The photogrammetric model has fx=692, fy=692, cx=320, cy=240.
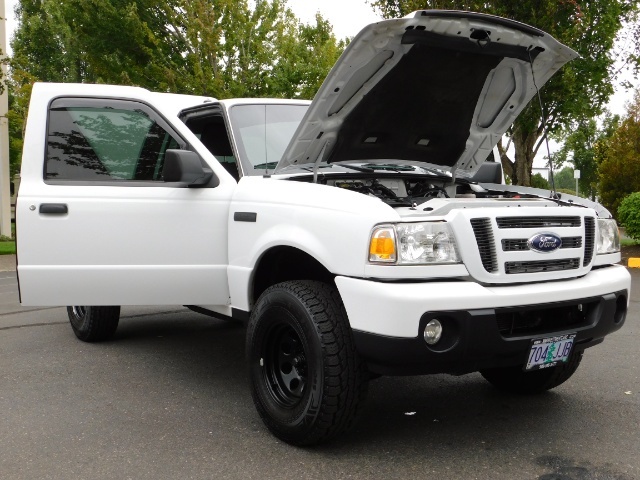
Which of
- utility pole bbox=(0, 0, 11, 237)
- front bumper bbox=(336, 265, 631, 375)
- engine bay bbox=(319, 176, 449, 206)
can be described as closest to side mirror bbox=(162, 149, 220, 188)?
engine bay bbox=(319, 176, 449, 206)

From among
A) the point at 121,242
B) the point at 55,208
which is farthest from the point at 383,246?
the point at 55,208

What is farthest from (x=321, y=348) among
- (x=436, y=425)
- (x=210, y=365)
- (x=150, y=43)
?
(x=150, y=43)

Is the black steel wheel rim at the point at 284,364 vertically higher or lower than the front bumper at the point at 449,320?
lower

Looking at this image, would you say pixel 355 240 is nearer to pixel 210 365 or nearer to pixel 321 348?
pixel 321 348

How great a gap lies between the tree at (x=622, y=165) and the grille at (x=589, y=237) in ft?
59.4

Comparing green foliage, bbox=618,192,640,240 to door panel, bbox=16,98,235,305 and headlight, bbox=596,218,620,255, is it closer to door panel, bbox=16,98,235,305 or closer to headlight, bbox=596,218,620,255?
headlight, bbox=596,218,620,255

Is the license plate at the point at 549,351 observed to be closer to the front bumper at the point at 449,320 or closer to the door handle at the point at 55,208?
the front bumper at the point at 449,320

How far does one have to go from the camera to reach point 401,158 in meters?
4.79

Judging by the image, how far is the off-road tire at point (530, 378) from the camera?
4.34 metres

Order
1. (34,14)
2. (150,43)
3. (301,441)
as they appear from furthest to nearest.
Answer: (34,14) → (150,43) → (301,441)

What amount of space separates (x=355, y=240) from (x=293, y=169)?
1.10 metres

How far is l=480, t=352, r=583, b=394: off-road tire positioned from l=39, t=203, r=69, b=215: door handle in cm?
295

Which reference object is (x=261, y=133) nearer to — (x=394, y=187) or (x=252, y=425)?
(x=394, y=187)

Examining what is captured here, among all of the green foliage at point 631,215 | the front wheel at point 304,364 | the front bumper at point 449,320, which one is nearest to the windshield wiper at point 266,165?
the front wheel at point 304,364
